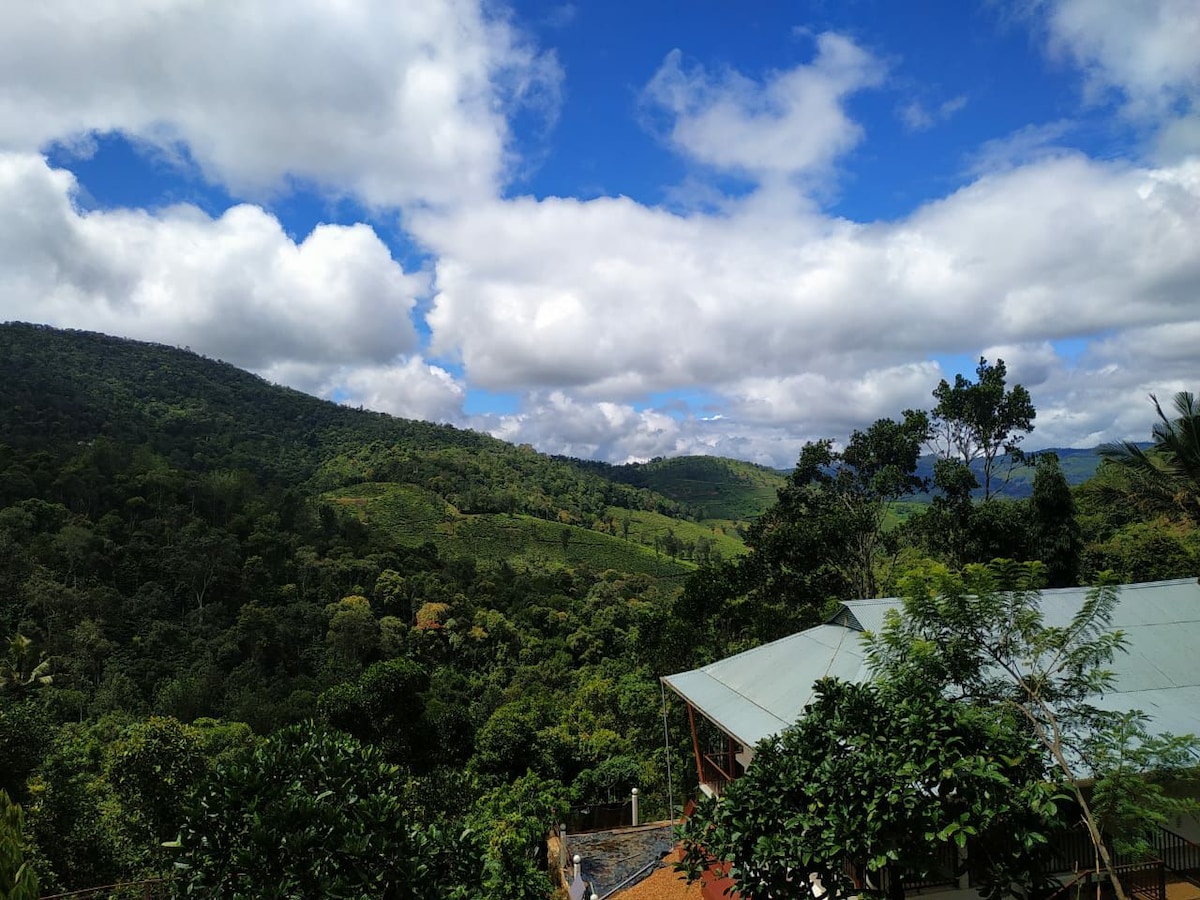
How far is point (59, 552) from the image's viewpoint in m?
39.8

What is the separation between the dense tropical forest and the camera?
5.11 m

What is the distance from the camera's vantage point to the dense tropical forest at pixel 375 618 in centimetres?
511

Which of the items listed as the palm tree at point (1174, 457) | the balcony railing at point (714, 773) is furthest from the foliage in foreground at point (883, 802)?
the palm tree at point (1174, 457)

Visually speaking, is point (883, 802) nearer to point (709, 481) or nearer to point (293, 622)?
point (293, 622)

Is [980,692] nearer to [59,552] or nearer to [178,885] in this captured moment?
[178,885]

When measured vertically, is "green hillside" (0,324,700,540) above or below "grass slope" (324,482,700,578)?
above

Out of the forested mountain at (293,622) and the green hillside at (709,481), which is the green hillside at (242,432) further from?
the green hillside at (709,481)

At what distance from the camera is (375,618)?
46531mm

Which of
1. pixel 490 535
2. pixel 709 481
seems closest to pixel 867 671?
pixel 490 535

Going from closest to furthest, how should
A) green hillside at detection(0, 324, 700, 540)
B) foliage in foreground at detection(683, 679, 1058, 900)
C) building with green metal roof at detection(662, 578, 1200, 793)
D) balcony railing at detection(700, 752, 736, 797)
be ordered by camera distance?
1. foliage in foreground at detection(683, 679, 1058, 900)
2. building with green metal roof at detection(662, 578, 1200, 793)
3. balcony railing at detection(700, 752, 736, 797)
4. green hillside at detection(0, 324, 700, 540)

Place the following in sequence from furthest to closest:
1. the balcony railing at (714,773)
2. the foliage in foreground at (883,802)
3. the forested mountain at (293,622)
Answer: the balcony railing at (714,773)
the forested mountain at (293,622)
the foliage in foreground at (883,802)

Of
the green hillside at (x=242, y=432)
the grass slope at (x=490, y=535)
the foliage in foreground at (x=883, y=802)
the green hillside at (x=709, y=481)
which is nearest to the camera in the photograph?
the foliage in foreground at (x=883, y=802)

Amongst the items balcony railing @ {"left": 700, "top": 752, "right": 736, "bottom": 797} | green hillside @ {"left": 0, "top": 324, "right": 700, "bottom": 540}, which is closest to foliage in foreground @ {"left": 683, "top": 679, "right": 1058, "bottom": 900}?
balcony railing @ {"left": 700, "top": 752, "right": 736, "bottom": 797}

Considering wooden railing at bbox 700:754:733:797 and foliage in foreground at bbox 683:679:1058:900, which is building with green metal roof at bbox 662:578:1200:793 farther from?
foliage in foreground at bbox 683:679:1058:900
